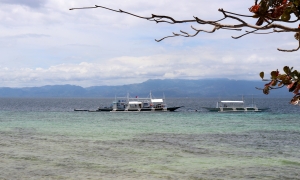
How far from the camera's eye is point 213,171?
1697cm

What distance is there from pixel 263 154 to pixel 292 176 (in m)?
6.09

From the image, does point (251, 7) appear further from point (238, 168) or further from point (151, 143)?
point (151, 143)

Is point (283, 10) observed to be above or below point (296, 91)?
above

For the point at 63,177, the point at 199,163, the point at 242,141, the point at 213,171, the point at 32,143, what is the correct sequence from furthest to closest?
the point at 242,141 < the point at 32,143 < the point at 199,163 < the point at 213,171 < the point at 63,177

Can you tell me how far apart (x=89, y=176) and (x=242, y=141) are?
53.1 ft

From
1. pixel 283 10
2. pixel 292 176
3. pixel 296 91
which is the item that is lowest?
pixel 292 176

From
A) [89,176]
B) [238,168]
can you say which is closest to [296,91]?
[89,176]

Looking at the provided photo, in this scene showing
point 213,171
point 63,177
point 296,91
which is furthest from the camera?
point 213,171

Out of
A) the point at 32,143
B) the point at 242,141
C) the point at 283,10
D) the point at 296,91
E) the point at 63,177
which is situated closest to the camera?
the point at 283,10

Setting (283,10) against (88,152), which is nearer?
(283,10)

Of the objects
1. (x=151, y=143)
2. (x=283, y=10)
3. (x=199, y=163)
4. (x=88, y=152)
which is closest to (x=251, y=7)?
(x=283, y=10)

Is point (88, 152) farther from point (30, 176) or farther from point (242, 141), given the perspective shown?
point (242, 141)

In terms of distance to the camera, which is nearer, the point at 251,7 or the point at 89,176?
the point at 251,7

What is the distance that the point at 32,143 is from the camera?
86.1 feet
